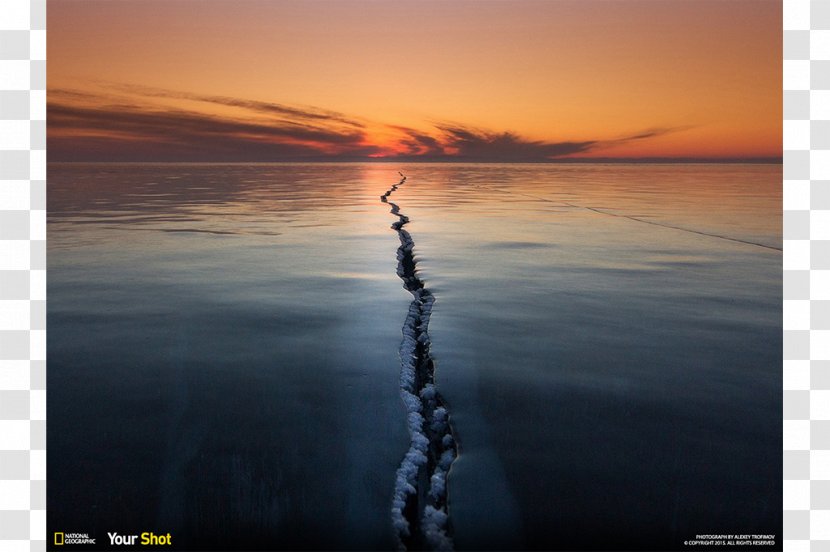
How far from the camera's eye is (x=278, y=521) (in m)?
Result: 2.34

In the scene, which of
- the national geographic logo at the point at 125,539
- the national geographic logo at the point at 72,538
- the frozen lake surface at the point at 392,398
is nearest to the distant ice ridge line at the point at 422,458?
the frozen lake surface at the point at 392,398

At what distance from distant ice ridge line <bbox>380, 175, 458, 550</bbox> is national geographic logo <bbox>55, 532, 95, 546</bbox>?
116 cm

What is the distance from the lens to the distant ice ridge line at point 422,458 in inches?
90.3

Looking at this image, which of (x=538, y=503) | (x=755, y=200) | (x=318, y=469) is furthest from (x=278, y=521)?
(x=755, y=200)

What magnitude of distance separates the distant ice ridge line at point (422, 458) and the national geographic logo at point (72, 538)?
1156mm

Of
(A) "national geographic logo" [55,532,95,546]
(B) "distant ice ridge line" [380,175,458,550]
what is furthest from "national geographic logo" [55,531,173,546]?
(B) "distant ice ridge line" [380,175,458,550]

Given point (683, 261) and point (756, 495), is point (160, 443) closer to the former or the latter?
point (756, 495)

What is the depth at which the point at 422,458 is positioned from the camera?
8.98 feet

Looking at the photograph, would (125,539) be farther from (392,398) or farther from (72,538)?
(392,398)

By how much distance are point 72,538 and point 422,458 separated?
1398 mm

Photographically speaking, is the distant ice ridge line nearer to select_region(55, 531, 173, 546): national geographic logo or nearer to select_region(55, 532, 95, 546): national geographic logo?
select_region(55, 531, 173, 546): national geographic logo

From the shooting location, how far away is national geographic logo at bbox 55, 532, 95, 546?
232 centimetres

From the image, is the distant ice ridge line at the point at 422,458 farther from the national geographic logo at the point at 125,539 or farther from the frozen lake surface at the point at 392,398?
the national geographic logo at the point at 125,539

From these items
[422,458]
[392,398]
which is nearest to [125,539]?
[422,458]
